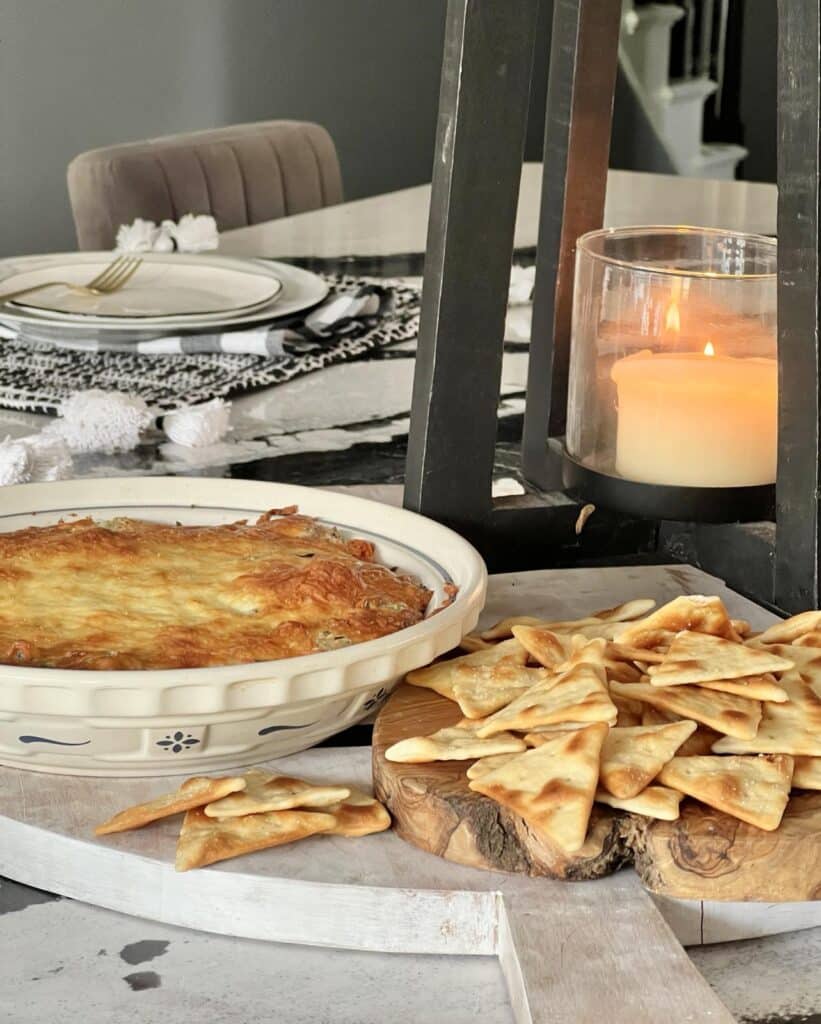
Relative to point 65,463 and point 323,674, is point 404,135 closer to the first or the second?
point 65,463

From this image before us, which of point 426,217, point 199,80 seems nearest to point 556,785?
point 426,217

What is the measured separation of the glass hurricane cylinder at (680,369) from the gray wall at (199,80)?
3835mm

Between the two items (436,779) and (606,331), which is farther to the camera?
(606,331)

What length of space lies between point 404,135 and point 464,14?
436cm

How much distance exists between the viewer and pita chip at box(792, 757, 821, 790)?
75 centimetres

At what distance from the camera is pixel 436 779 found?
0.77 m

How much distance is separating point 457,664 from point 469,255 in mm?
351

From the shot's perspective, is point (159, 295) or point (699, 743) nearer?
point (699, 743)

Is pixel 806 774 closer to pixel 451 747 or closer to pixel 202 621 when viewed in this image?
pixel 451 747

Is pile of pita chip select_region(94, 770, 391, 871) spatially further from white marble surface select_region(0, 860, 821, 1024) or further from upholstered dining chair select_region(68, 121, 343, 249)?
upholstered dining chair select_region(68, 121, 343, 249)

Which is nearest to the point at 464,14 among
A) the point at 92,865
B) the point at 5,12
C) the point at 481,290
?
the point at 481,290

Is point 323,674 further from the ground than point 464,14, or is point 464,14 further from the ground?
point 464,14

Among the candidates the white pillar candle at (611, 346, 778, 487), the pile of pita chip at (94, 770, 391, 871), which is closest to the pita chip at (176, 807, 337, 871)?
A: the pile of pita chip at (94, 770, 391, 871)

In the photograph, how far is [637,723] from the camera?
0.79 metres
